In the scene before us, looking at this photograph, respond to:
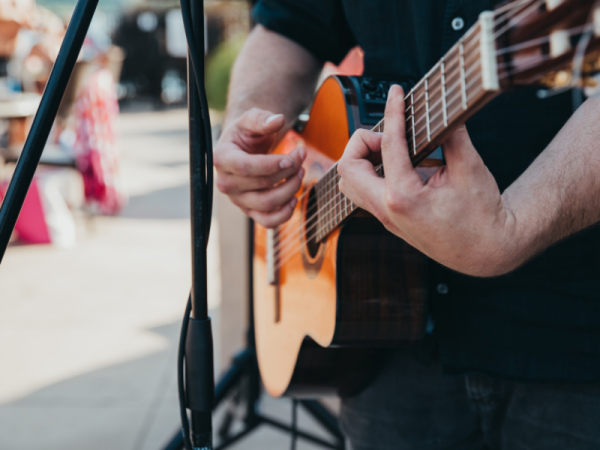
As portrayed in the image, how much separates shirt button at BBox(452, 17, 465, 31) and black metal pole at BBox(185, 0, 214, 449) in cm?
40

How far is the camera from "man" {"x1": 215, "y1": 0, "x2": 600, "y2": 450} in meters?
0.64

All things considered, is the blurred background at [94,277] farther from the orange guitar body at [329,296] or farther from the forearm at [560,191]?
the forearm at [560,191]

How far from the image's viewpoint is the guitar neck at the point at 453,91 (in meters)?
0.48

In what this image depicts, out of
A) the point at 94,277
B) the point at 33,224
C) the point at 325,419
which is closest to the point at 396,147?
the point at 325,419

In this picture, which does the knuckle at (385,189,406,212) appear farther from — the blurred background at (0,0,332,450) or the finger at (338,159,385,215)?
the blurred background at (0,0,332,450)

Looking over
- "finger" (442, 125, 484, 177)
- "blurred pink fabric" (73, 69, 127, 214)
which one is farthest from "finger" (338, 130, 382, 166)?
"blurred pink fabric" (73, 69, 127, 214)

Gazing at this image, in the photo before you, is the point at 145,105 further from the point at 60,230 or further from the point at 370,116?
the point at 370,116

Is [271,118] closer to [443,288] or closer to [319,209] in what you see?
[319,209]

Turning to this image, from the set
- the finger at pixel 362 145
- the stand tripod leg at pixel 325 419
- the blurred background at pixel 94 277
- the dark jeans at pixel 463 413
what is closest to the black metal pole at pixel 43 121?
the finger at pixel 362 145

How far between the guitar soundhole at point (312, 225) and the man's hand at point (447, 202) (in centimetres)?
34

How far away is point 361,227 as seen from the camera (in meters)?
0.90

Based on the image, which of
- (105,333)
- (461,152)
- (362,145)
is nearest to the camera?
(461,152)

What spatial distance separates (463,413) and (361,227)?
0.43m

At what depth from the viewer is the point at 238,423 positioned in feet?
7.41
